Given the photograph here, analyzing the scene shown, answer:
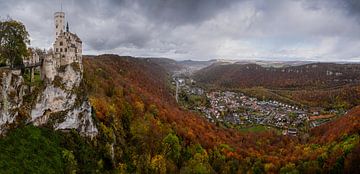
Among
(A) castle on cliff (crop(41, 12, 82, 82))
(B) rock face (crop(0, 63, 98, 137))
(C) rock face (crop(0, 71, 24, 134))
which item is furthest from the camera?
(A) castle on cliff (crop(41, 12, 82, 82))

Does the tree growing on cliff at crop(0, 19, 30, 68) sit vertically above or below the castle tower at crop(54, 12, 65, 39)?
below

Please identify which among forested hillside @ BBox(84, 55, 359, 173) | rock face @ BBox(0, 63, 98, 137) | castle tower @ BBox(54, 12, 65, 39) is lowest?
forested hillside @ BBox(84, 55, 359, 173)

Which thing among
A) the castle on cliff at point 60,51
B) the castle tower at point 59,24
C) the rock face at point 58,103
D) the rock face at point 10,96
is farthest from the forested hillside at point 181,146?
the rock face at point 10,96

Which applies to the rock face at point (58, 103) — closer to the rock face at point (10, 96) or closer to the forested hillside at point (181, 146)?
the rock face at point (10, 96)

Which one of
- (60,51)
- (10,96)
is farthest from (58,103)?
(10,96)

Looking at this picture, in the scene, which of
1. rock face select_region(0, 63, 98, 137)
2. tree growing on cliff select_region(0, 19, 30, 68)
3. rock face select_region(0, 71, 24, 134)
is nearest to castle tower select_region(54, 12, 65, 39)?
rock face select_region(0, 63, 98, 137)

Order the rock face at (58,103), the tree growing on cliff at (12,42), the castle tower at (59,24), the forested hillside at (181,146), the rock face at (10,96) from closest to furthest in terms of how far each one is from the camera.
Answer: the rock face at (10,96) → the rock face at (58,103) → the tree growing on cliff at (12,42) → the castle tower at (59,24) → the forested hillside at (181,146)

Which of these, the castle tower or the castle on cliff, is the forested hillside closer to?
the castle on cliff
